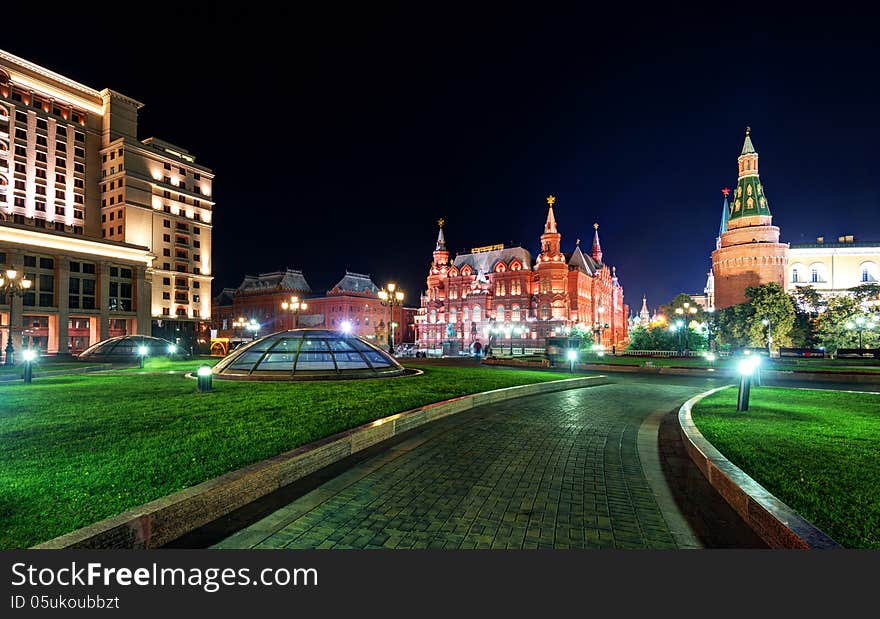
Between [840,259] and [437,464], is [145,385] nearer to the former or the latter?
[437,464]

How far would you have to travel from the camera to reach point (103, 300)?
5112 centimetres

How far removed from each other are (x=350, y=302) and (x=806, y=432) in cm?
8641

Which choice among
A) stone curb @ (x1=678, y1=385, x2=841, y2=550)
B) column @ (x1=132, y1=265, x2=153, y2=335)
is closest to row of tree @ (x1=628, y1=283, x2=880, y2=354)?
stone curb @ (x1=678, y1=385, x2=841, y2=550)

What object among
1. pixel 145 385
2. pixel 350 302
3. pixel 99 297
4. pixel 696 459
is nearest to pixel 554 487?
pixel 696 459

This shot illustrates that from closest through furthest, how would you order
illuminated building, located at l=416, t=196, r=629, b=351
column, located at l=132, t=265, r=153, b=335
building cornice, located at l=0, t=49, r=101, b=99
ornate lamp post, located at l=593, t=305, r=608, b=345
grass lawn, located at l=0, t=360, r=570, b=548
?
1. grass lawn, located at l=0, t=360, r=570, b=548
2. building cornice, located at l=0, t=49, r=101, b=99
3. column, located at l=132, t=265, r=153, b=335
4. illuminated building, located at l=416, t=196, r=629, b=351
5. ornate lamp post, located at l=593, t=305, r=608, b=345

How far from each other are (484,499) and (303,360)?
47.3ft

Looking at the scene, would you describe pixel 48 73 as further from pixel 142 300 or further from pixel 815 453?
pixel 815 453

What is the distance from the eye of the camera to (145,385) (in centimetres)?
1499

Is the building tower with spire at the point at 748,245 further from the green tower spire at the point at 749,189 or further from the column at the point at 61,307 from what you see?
the column at the point at 61,307

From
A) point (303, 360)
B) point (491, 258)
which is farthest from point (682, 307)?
point (303, 360)

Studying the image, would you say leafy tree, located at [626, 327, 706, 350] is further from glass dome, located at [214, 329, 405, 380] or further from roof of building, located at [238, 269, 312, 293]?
roof of building, located at [238, 269, 312, 293]

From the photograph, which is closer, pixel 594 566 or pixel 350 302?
pixel 594 566

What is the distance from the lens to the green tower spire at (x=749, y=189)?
62875mm

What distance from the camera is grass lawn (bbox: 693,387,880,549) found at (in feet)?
14.3
